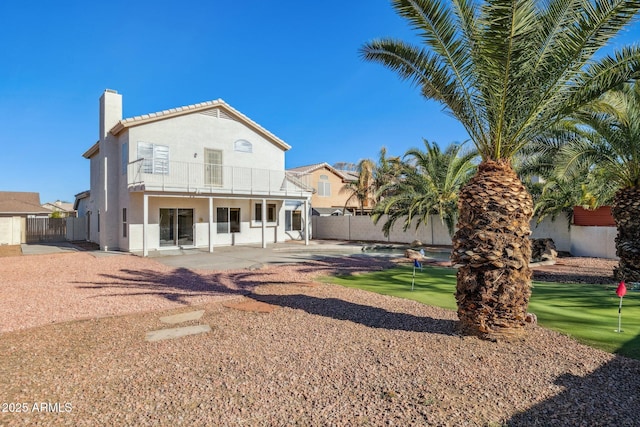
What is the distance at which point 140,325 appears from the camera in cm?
648

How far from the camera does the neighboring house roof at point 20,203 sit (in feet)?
114

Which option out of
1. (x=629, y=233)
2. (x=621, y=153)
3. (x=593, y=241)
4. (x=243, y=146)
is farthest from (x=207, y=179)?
(x=593, y=241)

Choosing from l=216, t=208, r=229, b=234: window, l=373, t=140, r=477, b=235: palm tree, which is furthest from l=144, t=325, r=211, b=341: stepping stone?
l=216, t=208, r=229, b=234: window

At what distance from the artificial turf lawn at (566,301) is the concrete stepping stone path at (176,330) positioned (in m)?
4.66

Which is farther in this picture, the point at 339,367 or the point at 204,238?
the point at 204,238

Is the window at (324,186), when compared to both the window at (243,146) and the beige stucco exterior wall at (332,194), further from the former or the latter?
the window at (243,146)

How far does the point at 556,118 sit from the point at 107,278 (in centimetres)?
1247

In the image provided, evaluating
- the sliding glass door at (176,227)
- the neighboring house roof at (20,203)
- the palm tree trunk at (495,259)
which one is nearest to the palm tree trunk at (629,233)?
the palm tree trunk at (495,259)

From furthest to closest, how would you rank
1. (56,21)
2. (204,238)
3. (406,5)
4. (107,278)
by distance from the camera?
(204,238) < (56,21) < (107,278) < (406,5)

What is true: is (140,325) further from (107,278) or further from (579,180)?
(579,180)

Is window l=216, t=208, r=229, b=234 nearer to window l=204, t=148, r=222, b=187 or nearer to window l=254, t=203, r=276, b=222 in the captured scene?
window l=204, t=148, r=222, b=187

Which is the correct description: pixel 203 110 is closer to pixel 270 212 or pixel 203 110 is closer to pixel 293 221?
pixel 270 212

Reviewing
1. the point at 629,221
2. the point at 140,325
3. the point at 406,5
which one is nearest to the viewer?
the point at 406,5

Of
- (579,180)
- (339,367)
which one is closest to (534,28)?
(339,367)
